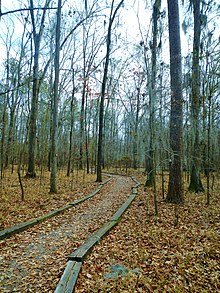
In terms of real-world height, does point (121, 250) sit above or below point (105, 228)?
below

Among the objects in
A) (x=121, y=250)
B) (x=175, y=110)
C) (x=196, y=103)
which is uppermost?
(x=196, y=103)

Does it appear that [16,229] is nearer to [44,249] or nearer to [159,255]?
[44,249]

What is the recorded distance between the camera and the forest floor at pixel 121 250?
2887 millimetres

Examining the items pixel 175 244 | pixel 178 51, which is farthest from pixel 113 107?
pixel 175 244

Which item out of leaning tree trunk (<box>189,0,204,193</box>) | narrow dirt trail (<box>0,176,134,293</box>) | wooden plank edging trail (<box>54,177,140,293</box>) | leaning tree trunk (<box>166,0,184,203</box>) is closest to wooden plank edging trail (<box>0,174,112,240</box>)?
narrow dirt trail (<box>0,176,134,293</box>)

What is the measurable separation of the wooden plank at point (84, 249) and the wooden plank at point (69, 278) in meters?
0.10

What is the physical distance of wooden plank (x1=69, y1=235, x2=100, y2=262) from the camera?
3352mm

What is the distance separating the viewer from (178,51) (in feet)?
22.7

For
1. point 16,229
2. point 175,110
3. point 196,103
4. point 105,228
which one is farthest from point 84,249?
point 196,103

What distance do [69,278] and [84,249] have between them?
2.47 feet

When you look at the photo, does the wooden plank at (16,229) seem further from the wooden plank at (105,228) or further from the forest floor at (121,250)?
the wooden plank at (105,228)

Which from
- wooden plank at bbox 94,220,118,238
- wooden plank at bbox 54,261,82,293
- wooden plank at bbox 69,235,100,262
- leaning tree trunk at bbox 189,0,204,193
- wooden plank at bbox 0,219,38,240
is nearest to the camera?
wooden plank at bbox 54,261,82,293

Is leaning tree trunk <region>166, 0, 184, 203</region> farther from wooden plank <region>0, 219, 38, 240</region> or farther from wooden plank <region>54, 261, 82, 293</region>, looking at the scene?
wooden plank <region>54, 261, 82, 293</region>

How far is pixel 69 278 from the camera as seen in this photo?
2.87 metres
